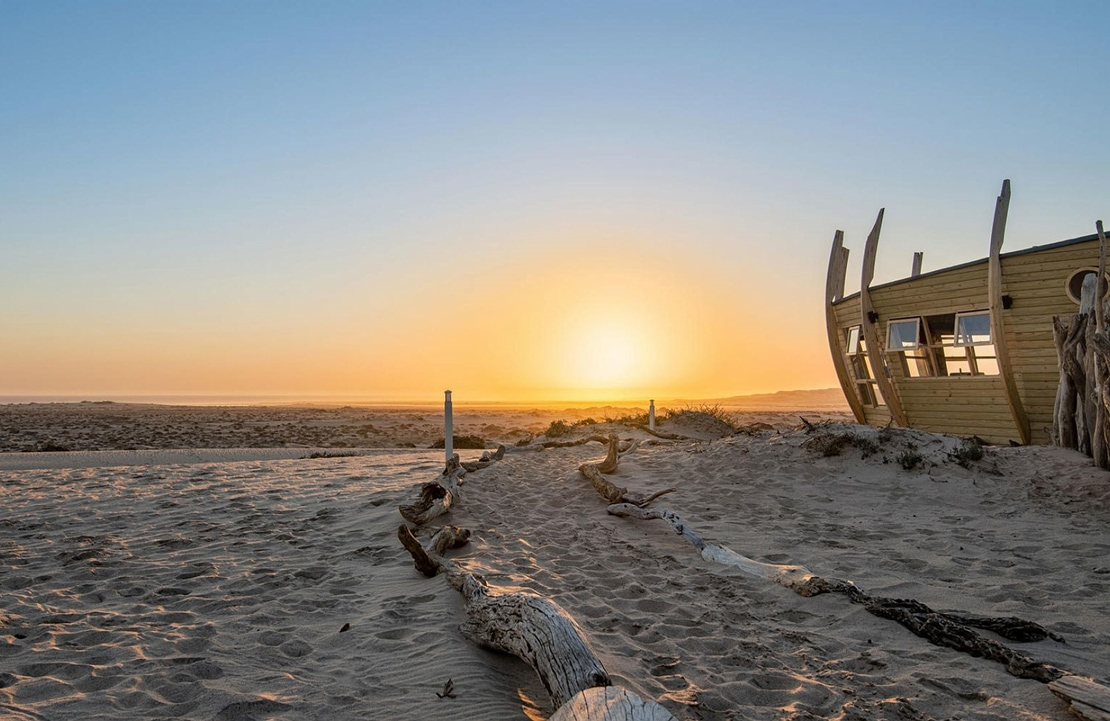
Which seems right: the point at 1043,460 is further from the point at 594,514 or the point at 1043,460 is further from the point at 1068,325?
the point at 594,514

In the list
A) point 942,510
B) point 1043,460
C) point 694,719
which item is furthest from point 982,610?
point 1043,460

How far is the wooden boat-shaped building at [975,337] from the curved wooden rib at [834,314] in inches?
20.2

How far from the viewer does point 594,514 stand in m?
8.55

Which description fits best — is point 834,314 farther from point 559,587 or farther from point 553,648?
point 553,648

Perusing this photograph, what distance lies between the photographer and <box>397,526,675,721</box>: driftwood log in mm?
2662

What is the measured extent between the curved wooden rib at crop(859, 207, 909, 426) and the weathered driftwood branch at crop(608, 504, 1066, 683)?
37.0 ft

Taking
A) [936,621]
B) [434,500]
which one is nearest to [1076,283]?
[936,621]

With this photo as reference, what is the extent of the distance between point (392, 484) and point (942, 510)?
26.0 feet

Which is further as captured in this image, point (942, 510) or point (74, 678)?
point (942, 510)

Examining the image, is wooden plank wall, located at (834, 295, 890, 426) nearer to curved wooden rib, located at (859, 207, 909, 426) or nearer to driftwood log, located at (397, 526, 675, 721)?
curved wooden rib, located at (859, 207, 909, 426)

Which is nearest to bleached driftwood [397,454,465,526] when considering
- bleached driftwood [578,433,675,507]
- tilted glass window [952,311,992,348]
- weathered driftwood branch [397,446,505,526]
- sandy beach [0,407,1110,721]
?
weathered driftwood branch [397,446,505,526]

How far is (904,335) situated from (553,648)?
14.4 meters

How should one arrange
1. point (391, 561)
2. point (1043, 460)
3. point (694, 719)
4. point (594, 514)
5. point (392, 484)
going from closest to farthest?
point (694, 719), point (391, 561), point (594, 514), point (1043, 460), point (392, 484)

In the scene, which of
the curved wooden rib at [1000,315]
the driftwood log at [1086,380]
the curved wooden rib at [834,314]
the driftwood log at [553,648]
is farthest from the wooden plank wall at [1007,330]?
the driftwood log at [553,648]
